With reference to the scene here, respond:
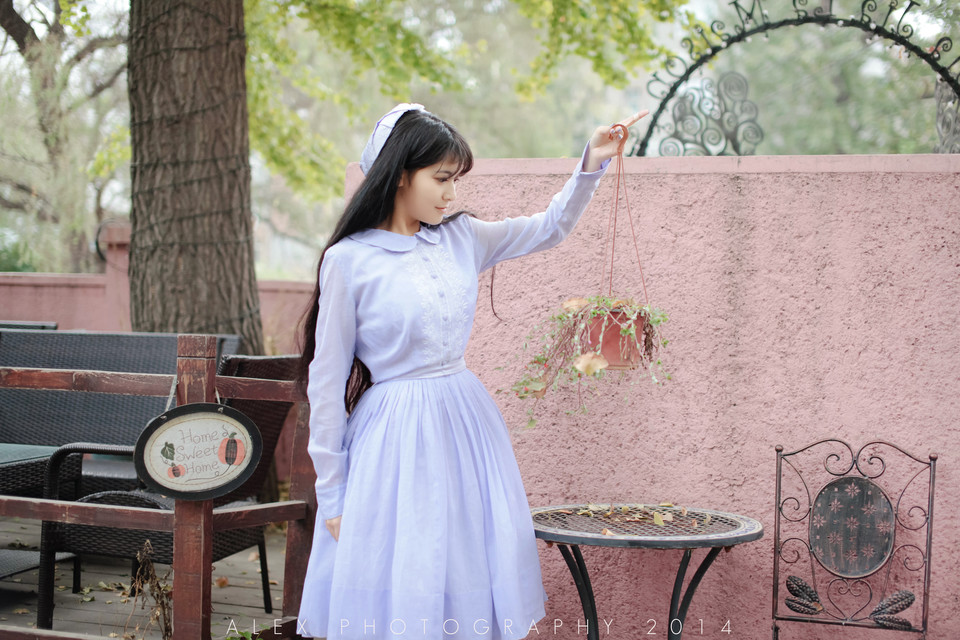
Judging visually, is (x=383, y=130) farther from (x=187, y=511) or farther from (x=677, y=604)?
(x=677, y=604)

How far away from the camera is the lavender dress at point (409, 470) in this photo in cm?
216

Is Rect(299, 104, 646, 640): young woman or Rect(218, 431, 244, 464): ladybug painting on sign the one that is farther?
Rect(218, 431, 244, 464): ladybug painting on sign

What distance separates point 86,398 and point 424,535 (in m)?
Answer: 2.72

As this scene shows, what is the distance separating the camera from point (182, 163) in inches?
187

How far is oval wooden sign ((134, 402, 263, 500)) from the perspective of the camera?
8.09ft

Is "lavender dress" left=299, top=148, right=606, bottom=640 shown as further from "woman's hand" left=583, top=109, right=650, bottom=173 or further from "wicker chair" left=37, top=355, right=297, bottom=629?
"wicker chair" left=37, top=355, right=297, bottom=629

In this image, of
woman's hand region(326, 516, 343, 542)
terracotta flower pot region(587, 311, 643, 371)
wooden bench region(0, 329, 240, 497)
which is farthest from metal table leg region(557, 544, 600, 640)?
wooden bench region(0, 329, 240, 497)

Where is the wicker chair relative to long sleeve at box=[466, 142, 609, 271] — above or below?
below

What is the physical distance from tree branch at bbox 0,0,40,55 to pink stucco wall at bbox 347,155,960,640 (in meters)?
5.42

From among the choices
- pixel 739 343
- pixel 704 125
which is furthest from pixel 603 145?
pixel 704 125

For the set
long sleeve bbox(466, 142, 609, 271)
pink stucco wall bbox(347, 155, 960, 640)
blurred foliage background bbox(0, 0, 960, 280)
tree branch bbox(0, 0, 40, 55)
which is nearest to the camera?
long sleeve bbox(466, 142, 609, 271)

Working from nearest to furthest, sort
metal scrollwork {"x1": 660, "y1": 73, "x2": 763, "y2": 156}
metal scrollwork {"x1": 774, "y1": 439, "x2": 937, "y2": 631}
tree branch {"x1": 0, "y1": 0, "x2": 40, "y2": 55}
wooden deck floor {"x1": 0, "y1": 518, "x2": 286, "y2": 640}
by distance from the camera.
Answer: metal scrollwork {"x1": 774, "y1": 439, "x2": 937, "y2": 631} < wooden deck floor {"x1": 0, "y1": 518, "x2": 286, "y2": 640} < metal scrollwork {"x1": 660, "y1": 73, "x2": 763, "y2": 156} < tree branch {"x1": 0, "y1": 0, "x2": 40, "y2": 55}

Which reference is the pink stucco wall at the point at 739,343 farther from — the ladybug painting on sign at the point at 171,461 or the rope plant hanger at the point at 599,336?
the ladybug painting on sign at the point at 171,461

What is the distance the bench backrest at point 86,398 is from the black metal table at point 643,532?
2101 mm
